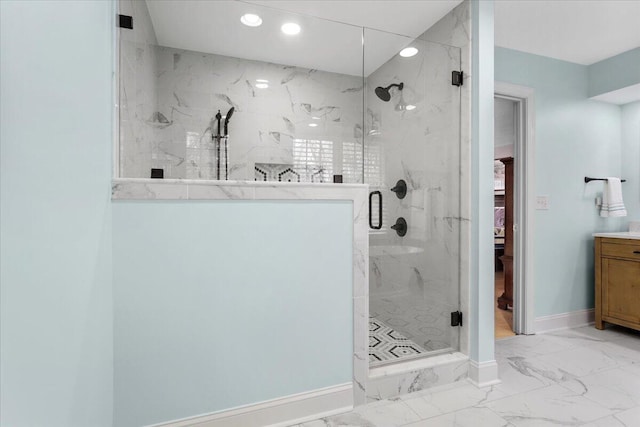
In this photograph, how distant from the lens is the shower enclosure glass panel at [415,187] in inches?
85.4

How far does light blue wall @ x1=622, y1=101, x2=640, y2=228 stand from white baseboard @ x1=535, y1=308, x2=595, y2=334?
105 centimetres

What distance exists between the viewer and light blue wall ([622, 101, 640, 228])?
3.23 m

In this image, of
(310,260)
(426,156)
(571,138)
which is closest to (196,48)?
(310,260)

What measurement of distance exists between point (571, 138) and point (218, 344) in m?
3.38

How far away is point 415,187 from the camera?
88.7 inches

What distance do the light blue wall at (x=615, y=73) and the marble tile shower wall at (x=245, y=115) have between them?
2484 millimetres

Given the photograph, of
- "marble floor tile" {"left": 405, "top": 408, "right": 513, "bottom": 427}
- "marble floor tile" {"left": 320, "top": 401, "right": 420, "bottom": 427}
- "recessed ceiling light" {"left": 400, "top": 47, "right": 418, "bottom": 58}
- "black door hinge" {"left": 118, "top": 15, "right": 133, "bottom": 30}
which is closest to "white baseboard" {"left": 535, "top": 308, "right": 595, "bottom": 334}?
"marble floor tile" {"left": 405, "top": 408, "right": 513, "bottom": 427}

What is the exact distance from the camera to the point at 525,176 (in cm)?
288

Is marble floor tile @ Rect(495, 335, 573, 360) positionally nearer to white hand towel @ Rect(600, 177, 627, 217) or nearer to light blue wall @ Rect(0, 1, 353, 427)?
white hand towel @ Rect(600, 177, 627, 217)

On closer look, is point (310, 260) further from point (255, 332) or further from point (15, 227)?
point (15, 227)

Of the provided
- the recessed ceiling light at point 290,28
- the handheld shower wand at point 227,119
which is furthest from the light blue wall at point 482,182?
the handheld shower wand at point 227,119

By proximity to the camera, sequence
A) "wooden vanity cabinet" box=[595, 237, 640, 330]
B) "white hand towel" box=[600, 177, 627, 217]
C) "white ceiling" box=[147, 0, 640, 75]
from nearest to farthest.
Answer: "white ceiling" box=[147, 0, 640, 75]
"wooden vanity cabinet" box=[595, 237, 640, 330]
"white hand towel" box=[600, 177, 627, 217]

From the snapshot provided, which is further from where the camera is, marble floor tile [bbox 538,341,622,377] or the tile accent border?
marble floor tile [bbox 538,341,622,377]

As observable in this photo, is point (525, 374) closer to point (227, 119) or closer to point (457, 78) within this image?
point (457, 78)
